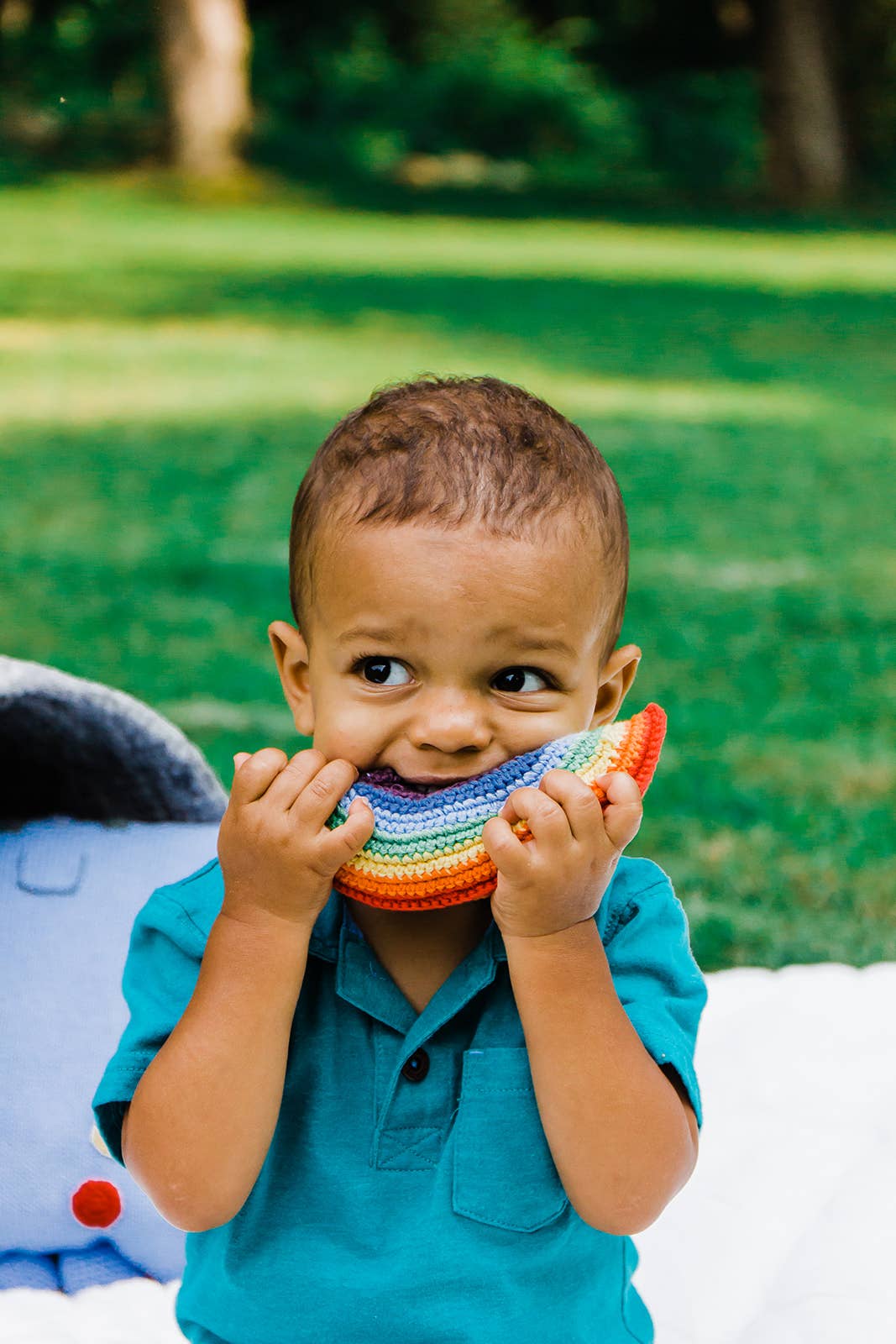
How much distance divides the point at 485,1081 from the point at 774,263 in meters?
16.0

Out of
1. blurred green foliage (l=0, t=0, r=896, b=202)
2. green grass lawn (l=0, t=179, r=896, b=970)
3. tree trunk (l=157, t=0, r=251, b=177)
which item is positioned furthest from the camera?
blurred green foliage (l=0, t=0, r=896, b=202)

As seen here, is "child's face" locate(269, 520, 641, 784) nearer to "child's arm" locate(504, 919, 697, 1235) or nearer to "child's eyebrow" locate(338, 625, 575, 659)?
Answer: "child's eyebrow" locate(338, 625, 575, 659)

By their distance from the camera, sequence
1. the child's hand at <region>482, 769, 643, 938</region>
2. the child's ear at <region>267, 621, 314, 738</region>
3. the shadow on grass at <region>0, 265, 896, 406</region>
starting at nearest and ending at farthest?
→ the child's hand at <region>482, 769, 643, 938</region> < the child's ear at <region>267, 621, 314, 738</region> < the shadow on grass at <region>0, 265, 896, 406</region>

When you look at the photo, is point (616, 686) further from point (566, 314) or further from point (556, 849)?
point (566, 314)

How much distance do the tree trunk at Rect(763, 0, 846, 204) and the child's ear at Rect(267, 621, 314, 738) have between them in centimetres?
2189

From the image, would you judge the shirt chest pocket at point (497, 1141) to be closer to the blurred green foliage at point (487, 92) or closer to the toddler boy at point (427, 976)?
the toddler boy at point (427, 976)

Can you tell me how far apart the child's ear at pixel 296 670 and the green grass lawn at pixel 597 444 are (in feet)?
6.17

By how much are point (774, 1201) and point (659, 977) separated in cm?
92

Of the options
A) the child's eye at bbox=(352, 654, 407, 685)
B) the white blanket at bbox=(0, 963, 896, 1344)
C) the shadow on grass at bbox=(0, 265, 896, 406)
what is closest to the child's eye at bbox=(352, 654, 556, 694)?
the child's eye at bbox=(352, 654, 407, 685)

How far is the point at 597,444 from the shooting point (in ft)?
29.9

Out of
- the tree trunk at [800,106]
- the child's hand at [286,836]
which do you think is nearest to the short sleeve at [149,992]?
the child's hand at [286,836]

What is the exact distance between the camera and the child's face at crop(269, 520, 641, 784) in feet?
5.41

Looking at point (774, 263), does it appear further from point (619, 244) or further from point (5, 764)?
point (5, 764)

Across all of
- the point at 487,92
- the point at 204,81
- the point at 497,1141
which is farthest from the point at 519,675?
the point at 487,92
